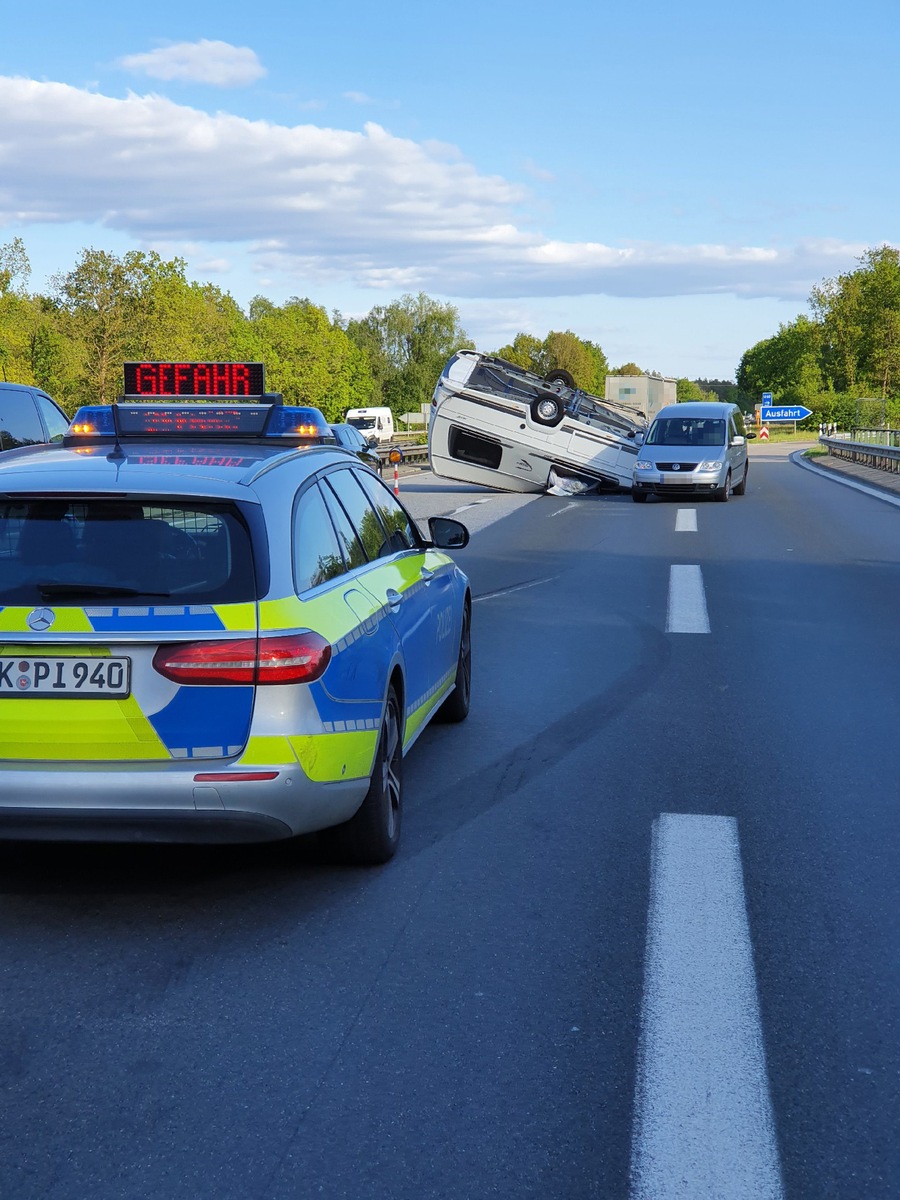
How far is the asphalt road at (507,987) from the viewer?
10.3 ft

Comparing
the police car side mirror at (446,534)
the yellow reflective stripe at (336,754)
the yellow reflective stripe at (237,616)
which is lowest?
the yellow reflective stripe at (336,754)

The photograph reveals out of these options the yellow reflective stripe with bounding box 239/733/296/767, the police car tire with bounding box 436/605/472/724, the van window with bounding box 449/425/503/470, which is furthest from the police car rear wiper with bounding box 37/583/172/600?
the van window with bounding box 449/425/503/470

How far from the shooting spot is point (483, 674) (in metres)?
9.28

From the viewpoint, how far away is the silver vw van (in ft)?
90.9

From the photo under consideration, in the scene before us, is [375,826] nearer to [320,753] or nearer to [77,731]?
[320,753]

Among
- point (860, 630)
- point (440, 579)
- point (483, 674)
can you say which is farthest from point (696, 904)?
point (860, 630)

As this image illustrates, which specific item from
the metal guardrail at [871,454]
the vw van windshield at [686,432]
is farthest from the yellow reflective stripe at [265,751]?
the metal guardrail at [871,454]

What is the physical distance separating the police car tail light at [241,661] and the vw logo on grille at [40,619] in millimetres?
340

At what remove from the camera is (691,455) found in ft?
91.9

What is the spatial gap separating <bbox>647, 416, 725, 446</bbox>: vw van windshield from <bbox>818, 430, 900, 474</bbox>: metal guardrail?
8.57 m

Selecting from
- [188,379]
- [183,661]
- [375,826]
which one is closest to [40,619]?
[183,661]

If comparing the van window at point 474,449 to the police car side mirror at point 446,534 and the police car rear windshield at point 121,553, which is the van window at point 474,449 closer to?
the police car side mirror at point 446,534

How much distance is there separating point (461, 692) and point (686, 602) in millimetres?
5635

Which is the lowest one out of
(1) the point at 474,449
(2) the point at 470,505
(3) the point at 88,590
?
(2) the point at 470,505
